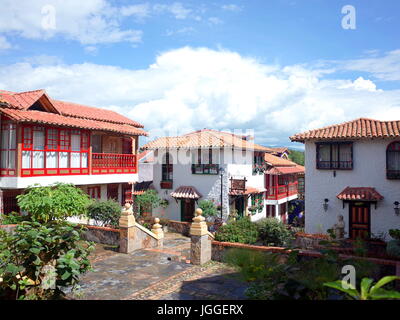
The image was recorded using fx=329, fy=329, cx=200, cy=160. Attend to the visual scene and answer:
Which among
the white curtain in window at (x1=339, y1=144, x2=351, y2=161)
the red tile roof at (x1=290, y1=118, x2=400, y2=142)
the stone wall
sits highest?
the red tile roof at (x1=290, y1=118, x2=400, y2=142)

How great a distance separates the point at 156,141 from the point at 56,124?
11167mm

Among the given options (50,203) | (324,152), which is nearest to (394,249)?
(324,152)

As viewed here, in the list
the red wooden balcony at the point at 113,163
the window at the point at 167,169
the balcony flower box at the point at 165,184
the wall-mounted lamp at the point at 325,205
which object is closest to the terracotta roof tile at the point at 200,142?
the window at the point at 167,169

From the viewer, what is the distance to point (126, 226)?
14406mm

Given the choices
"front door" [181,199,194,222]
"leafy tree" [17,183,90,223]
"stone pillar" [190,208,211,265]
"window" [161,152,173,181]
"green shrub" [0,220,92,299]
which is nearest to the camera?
"green shrub" [0,220,92,299]

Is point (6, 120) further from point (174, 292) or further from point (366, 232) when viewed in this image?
point (366, 232)

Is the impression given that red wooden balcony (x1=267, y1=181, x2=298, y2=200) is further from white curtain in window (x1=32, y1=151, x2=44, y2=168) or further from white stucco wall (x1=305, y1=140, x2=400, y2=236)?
white curtain in window (x1=32, y1=151, x2=44, y2=168)

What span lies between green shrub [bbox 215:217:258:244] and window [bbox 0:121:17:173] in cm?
991

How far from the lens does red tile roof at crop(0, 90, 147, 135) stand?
15.0m

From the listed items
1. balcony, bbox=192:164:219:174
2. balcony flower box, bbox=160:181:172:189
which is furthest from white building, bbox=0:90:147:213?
balcony, bbox=192:164:219:174

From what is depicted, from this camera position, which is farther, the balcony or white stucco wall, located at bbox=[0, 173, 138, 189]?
the balcony

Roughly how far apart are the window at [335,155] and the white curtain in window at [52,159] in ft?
45.2

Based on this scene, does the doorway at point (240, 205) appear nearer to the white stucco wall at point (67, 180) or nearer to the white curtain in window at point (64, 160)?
the white stucco wall at point (67, 180)

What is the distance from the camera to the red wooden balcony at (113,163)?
742 inches
